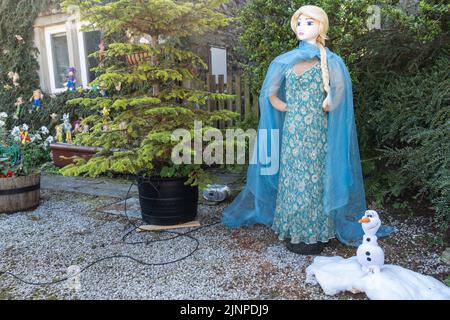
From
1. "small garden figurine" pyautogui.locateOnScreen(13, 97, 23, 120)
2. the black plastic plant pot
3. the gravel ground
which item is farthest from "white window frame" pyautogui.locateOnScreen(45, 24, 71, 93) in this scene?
the black plastic plant pot

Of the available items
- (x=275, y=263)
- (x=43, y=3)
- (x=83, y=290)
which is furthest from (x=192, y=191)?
(x=43, y=3)

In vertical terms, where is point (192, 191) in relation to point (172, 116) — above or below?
below

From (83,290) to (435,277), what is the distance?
2.12m

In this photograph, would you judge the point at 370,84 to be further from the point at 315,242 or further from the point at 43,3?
the point at 43,3

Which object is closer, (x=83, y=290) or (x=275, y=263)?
(x=83, y=290)

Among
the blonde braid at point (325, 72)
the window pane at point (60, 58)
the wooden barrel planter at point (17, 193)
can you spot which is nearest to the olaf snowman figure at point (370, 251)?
the blonde braid at point (325, 72)

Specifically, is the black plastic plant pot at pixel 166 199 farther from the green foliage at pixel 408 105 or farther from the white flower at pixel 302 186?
the green foliage at pixel 408 105

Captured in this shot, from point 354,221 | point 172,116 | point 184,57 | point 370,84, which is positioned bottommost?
point 354,221

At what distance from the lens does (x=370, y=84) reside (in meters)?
3.60

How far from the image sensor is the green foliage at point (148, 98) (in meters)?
2.83

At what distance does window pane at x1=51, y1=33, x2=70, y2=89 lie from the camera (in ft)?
22.6

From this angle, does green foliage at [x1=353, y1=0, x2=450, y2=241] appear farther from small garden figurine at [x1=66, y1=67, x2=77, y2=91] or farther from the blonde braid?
small garden figurine at [x1=66, y1=67, x2=77, y2=91]

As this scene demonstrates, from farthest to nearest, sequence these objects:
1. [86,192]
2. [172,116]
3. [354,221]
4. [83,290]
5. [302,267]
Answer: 1. [86,192]
2. [172,116]
3. [354,221]
4. [302,267]
5. [83,290]
